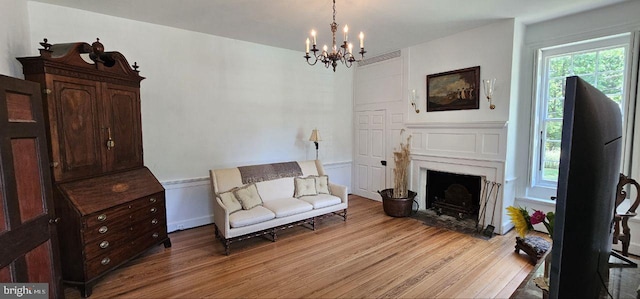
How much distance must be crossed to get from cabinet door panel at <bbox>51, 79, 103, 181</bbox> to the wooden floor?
43.9 inches

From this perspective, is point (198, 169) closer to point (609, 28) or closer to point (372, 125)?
point (372, 125)

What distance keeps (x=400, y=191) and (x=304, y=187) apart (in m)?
1.66

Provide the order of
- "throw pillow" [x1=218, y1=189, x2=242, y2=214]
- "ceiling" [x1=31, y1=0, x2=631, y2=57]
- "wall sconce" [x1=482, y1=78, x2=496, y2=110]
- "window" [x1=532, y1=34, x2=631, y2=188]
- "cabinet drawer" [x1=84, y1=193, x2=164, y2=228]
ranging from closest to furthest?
"cabinet drawer" [x1=84, y1=193, x2=164, y2=228]
"ceiling" [x1=31, y1=0, x2=631, y2=57]
"window" [x1=532, y1=34, x2=631, y2=188]
"throw pillow" [x1=218, y1=189, x2=242, y2=214]
"wall sconce" [x1=482, y1=78, x2=496, y2=110]

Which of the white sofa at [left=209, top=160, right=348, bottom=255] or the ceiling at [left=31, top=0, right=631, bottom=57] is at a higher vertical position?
the ceiling at [left=31, top=0, right=631, bottom=57]

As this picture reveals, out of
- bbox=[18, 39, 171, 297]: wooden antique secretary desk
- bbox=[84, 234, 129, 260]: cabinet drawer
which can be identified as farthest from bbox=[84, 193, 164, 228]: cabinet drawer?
bbox=[84, 234, 129, 260]: cabinet drawer

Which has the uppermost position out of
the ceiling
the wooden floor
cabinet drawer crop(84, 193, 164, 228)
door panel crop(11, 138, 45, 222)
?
the ceiling

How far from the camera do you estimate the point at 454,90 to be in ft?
13.6

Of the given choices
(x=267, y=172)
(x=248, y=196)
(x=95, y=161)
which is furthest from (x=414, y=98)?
(x=95, y=161)

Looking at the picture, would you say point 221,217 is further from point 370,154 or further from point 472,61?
point 472,61

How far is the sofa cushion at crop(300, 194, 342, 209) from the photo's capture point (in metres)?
3.95

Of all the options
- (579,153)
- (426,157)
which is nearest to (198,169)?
(426,157)

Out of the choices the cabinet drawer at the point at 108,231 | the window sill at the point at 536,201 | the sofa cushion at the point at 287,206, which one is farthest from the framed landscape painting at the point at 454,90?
the cabinet drawer at the point at 108,231

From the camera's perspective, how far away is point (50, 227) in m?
2.03

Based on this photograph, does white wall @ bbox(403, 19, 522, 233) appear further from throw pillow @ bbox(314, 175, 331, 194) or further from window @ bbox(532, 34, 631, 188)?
throw pillow @ bbox(314, 175, 331, 194)
